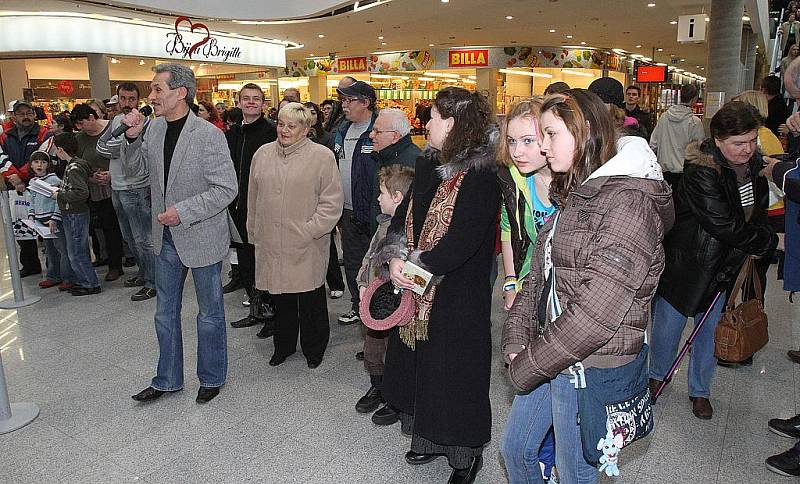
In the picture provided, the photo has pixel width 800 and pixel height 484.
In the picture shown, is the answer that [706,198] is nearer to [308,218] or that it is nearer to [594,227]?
[594,227]

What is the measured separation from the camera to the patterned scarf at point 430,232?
7.25ft

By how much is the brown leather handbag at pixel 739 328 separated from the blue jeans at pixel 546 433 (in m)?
1.54

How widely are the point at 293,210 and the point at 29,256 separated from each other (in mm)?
4102

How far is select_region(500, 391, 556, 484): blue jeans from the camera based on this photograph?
5.84 ft

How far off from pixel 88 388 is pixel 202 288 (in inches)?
41.0

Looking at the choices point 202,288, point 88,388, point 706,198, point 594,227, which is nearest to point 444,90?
point 594,227

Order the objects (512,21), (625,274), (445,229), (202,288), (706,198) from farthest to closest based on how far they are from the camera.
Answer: (512,21) → (202,288) → (706,198) → (445,229) → (625,274)

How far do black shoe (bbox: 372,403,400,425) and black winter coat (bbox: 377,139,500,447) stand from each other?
0.63 metres

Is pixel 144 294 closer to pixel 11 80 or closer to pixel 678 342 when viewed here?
pixel 678 342

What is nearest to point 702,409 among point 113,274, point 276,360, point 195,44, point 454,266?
point 454,266

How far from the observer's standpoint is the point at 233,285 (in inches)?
210

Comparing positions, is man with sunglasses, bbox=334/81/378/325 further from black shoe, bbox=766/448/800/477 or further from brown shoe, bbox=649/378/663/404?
black shoe, bbox=766/448/800/477

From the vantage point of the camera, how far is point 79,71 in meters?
14.6

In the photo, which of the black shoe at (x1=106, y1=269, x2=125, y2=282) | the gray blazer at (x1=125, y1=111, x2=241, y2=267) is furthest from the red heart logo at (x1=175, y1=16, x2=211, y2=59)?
the gray blazer at (x1=125, y1=111, x2=241, y2=267)
